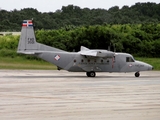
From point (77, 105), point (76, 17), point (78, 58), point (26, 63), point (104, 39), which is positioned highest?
point (76, 17)

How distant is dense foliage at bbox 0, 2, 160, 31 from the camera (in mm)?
92000

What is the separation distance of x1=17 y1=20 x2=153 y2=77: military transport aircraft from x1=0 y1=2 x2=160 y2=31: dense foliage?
163 ft

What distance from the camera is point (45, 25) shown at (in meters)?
93.4

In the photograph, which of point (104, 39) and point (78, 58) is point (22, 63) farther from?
point (78, 58)

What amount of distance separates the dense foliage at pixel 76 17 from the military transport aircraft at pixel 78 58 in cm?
4964

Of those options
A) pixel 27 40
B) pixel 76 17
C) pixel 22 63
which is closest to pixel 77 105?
pixel 27 40

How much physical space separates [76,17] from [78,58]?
70181mm

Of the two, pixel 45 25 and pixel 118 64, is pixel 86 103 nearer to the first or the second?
pixel 118 64

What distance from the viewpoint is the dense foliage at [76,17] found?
302 ft

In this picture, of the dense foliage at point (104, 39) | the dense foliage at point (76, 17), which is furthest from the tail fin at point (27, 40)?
the dense foliage at point (76, 17)

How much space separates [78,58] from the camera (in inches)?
1382

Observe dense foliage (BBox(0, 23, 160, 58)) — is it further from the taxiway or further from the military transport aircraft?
the taxiway

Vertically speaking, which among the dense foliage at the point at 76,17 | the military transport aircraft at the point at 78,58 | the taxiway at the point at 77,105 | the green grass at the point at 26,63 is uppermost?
the dense foliage at the point at 76,17

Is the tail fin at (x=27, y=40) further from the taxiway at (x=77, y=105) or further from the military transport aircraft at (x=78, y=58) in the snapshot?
the taxiway at (x=77, y=105)
